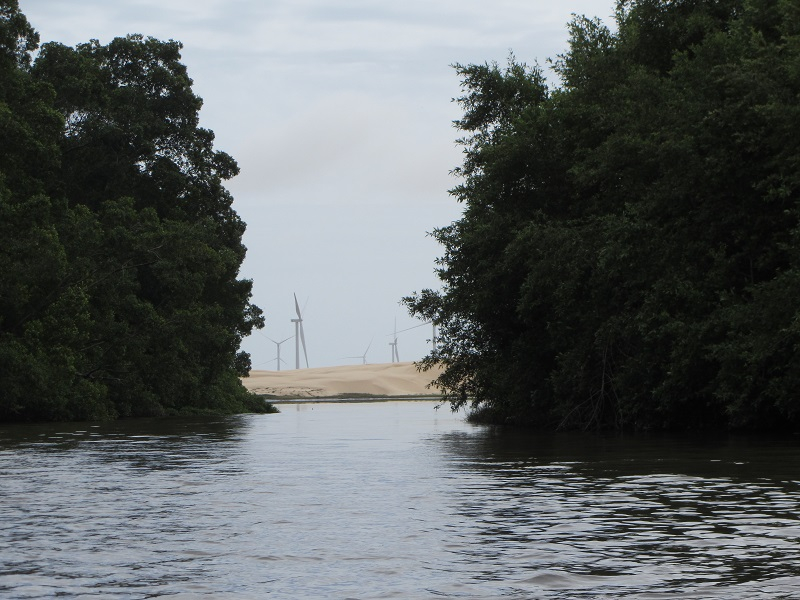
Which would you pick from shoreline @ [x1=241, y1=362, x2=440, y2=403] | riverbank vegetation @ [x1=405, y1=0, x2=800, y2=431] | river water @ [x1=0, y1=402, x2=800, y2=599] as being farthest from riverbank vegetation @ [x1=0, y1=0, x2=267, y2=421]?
shoreline @ [x1=241, y1=362, x2=440, y2=403]

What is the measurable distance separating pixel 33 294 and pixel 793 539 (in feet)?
144

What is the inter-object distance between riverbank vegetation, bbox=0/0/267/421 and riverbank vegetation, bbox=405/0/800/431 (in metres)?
15.9

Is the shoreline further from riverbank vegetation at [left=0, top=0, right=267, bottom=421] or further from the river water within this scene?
the river water

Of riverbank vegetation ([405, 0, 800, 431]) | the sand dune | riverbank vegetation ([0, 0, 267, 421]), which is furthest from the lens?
the sand dune

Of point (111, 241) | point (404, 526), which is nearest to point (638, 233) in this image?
point (404, 526)

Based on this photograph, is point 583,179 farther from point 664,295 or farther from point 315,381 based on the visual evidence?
point 315,381

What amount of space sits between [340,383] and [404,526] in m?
163

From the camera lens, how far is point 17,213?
48750 mm

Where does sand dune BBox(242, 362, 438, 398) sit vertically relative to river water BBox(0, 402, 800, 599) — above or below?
above

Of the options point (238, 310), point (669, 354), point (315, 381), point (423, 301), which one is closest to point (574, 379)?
point (669, 354)

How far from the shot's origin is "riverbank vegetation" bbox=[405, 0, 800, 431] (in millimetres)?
27609

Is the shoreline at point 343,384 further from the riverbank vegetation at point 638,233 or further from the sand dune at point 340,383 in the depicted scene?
the riverbank vegetation at point 638,233

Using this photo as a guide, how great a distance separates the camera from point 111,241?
54656mm

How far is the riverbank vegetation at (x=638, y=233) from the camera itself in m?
27.6
